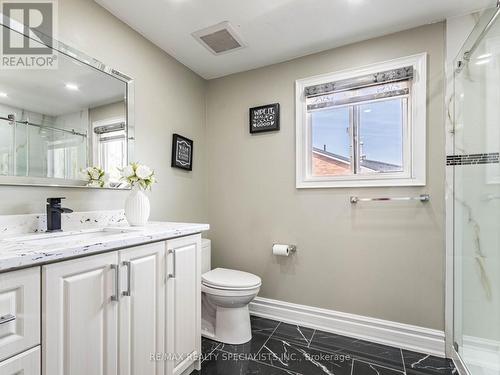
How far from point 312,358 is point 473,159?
65.0 inches

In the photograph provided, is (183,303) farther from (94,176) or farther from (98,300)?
(94,176)

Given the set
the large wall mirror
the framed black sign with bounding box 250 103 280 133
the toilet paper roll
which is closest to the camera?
the large wall mirror

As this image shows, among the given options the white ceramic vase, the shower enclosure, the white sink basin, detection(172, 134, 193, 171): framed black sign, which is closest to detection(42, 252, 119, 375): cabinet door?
the white sink basin

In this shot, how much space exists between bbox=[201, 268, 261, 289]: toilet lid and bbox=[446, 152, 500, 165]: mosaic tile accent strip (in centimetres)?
161

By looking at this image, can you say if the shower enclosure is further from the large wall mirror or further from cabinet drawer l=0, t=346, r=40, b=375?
the large wall mirror

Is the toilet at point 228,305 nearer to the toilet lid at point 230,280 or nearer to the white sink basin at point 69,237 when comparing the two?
the toilet lid at point 230,280

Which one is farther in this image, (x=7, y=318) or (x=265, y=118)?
(x=265, y=118)

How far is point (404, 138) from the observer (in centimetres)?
196

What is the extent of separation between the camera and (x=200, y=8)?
1.72 metres

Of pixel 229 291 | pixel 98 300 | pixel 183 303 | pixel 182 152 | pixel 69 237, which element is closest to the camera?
pixel 98 300

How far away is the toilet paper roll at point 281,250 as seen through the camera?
7.23 ft

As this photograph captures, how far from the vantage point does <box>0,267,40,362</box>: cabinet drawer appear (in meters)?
0.74

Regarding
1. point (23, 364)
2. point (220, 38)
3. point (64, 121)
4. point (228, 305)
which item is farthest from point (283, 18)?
point (23, 364)

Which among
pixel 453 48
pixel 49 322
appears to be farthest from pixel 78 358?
pixel 453 48
